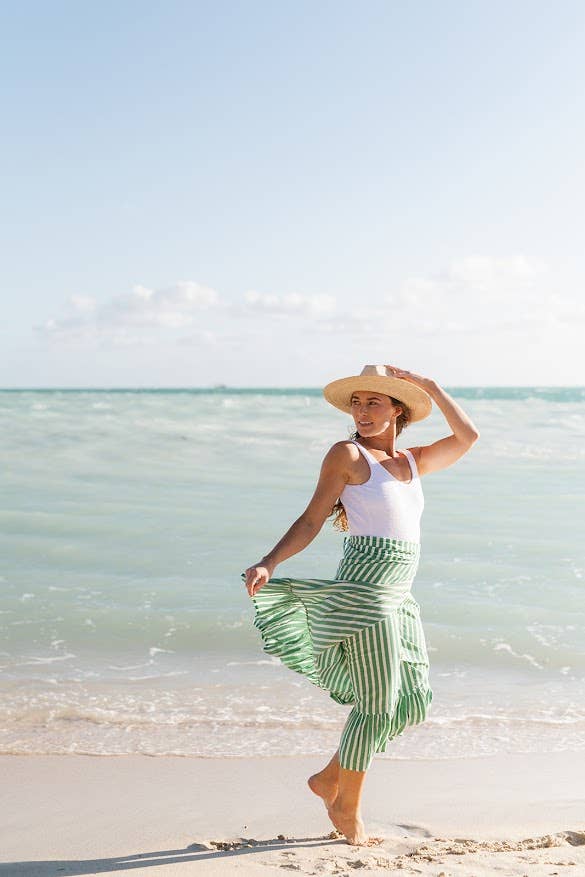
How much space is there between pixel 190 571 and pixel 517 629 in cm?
297

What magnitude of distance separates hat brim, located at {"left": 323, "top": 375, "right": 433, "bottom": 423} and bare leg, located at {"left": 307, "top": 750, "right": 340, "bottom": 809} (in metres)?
1.37

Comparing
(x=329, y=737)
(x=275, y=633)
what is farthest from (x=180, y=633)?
(x=275, y=633)

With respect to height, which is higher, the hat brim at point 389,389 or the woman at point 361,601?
A: the hat brim at point 389,389

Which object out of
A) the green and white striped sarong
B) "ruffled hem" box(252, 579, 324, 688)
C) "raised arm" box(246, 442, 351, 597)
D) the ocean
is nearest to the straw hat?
"raised arm" box(246, 442, 351, 597)

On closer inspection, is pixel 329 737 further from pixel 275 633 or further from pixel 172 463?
pixel 172 463

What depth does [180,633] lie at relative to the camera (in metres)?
6.21

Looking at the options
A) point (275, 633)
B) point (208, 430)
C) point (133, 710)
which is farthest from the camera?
point (208, 430)

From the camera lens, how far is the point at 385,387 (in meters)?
3.43

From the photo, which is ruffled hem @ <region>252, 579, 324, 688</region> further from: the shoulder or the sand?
the sand

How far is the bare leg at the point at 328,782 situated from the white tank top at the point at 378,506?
2.93 feet

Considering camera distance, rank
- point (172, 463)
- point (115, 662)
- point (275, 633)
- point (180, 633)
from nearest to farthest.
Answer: point (275, 633) < point (115, 662) < point (180, 633) < point (172, 463)

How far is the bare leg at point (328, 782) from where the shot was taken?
11.2 feet

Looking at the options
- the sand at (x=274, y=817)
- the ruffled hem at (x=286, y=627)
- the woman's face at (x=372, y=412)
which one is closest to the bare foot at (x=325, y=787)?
the sand at (x=274, y=817)

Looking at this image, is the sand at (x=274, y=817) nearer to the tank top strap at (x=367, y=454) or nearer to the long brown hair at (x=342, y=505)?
the long brown hair at (x=342, y=505)
